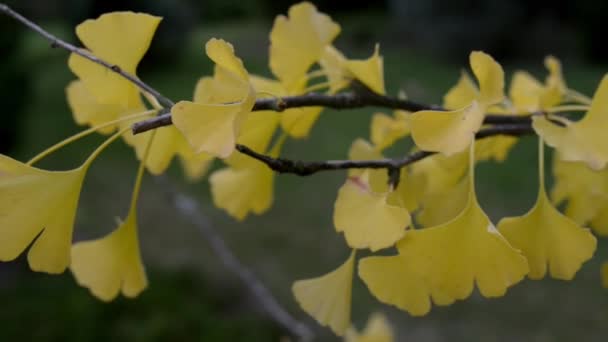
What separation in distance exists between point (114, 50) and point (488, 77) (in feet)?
0.63

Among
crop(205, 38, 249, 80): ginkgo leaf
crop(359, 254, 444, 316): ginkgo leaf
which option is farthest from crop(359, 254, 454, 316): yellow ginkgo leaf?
crop(205, 38, 249, 80): ginkgo leaf

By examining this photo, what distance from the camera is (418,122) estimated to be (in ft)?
0.92

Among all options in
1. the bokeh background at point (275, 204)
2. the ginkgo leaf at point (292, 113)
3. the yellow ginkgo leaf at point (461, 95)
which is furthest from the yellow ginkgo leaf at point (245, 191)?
the bokeh background at point (275, 204)

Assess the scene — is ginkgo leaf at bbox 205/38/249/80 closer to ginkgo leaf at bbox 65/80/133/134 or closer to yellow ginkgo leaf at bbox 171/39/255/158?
yellow ginkgo leaf at bbox 171/39/255/158

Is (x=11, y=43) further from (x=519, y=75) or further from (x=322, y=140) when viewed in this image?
(x=519, y=75)

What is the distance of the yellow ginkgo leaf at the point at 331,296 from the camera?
36cm

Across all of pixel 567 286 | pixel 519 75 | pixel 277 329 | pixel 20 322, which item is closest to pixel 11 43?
pixel 20 322

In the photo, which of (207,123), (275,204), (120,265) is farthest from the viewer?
(275,204)

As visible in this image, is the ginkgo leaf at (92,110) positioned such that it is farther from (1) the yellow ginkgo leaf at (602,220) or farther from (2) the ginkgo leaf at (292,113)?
(1) the yellow ginkgo leaf at (602,220)

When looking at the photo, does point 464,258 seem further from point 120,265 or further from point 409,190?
point 120,265

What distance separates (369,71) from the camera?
39 cm

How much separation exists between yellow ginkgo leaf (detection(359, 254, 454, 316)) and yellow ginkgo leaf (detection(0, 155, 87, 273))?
144 mm

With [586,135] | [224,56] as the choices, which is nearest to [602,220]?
[586,135]

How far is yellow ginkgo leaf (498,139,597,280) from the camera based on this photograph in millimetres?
323
